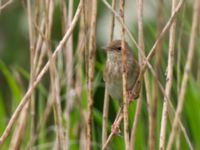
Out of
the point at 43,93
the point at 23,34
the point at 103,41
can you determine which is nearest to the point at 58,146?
the point at 43,93

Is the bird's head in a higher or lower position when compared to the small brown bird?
higher

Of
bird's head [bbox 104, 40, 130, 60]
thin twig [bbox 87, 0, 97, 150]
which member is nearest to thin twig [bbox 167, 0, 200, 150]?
thin twig [bbox 87, 0, 97, 150]

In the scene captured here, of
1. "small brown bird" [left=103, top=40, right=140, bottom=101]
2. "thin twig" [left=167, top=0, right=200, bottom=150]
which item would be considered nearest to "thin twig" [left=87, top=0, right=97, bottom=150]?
"thin twig" [left=167, top=0, right=200, bottom=150]

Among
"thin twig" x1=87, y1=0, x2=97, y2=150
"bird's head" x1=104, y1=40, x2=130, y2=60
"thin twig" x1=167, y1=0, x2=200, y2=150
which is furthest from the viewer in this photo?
"bird's head" x1=104, y1=40, x2=130, y2=60

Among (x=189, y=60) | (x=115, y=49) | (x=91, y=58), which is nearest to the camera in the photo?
(x=189, y=60)

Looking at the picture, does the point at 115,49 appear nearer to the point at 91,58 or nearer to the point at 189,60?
the point at 91,58

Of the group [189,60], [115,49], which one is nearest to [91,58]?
[189,60]

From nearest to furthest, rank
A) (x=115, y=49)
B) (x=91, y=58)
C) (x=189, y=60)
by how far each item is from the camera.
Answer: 1. (x=189, y=60)
2. (x=91, y=58)
3. (x=115, y=49)

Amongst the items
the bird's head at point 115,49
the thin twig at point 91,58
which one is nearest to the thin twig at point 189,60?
the thin twig at point 91,58

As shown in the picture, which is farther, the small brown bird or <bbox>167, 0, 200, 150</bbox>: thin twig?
the small brown bird

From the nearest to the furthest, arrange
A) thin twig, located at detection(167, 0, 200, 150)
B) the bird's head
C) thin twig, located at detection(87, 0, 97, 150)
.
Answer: thin twig, located at detection(167, 0, 200, 150) → thin twig, located at detection(87, 0, 97, 150) → the bird's head

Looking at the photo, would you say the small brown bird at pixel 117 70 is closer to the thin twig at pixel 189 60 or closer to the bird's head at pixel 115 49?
the bird's head at pixel 115 49

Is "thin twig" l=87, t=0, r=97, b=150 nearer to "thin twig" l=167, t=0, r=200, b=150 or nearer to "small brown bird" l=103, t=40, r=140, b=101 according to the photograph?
"thin twig" l=167, t=0, r=200, b=150

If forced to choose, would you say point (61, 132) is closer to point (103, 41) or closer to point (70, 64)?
point (70, 64)
